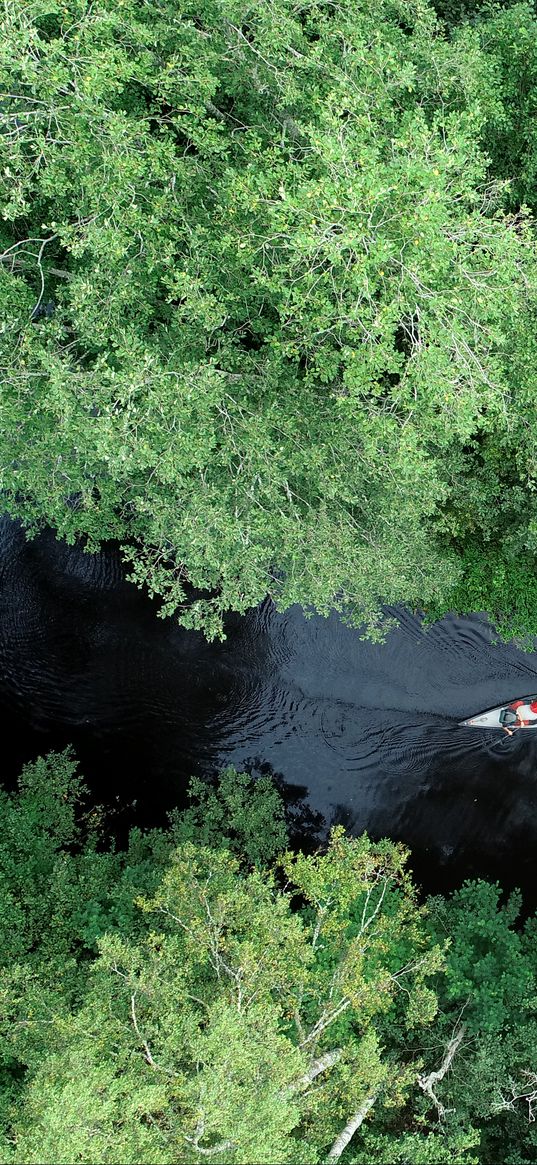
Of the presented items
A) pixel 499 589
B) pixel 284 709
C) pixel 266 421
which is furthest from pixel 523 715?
pixel 266 421

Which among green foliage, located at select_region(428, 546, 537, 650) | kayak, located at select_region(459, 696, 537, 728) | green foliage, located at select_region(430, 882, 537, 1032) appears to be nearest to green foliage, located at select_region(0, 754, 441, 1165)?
green foliage, located at select_region(430, 882, 537, 1032)

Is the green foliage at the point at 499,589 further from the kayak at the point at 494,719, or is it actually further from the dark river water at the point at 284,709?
the kayak at the point at 494,719

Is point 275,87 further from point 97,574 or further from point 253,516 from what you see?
point 97,574

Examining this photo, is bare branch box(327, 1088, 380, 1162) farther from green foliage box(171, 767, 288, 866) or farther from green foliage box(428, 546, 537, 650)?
green foliage box(428, 546, 537, 650)

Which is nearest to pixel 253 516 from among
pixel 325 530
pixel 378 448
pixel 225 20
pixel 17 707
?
pixel 325 530

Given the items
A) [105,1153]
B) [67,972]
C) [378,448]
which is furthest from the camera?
[67,972]

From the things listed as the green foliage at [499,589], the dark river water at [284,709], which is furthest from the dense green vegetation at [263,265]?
the dark river water at [284,709]

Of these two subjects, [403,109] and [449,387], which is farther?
[403,109]

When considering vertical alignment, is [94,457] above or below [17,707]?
above
